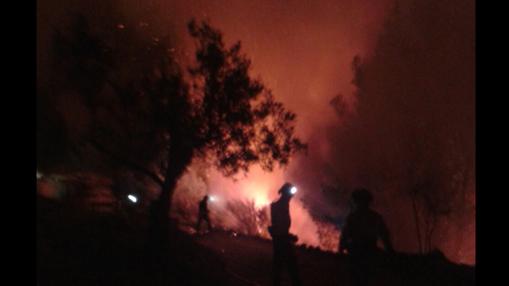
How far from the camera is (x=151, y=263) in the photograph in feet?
42.0

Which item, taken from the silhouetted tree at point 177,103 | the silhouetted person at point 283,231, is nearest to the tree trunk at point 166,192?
the silhouetted tree at point 177,103

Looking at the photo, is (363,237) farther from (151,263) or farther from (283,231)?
(151,263)

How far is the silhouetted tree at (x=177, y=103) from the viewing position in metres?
13.5

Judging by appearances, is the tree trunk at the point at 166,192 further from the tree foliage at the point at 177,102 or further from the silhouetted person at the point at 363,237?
the silhouetted person at the point at 363,237

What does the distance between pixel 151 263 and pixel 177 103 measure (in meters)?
4.79

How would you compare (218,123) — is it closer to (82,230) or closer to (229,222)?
(82,230)

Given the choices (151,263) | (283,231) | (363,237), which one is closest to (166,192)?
(151,263)

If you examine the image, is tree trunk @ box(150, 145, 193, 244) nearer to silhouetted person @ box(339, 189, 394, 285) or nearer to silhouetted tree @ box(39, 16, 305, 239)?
silhouetted tree @ box(39, 16, 305, 239)

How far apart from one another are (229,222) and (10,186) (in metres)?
36.9

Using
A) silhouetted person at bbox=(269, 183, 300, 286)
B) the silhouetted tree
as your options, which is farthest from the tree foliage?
silhouetted person at bbox=(269, 183, 300, 286)

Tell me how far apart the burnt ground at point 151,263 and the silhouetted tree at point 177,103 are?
67.6 inches

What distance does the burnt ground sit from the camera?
10.9 meters

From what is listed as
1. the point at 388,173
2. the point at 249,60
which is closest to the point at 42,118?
the point at 249,60

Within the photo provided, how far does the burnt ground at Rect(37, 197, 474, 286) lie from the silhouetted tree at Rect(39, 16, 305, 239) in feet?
5.63
